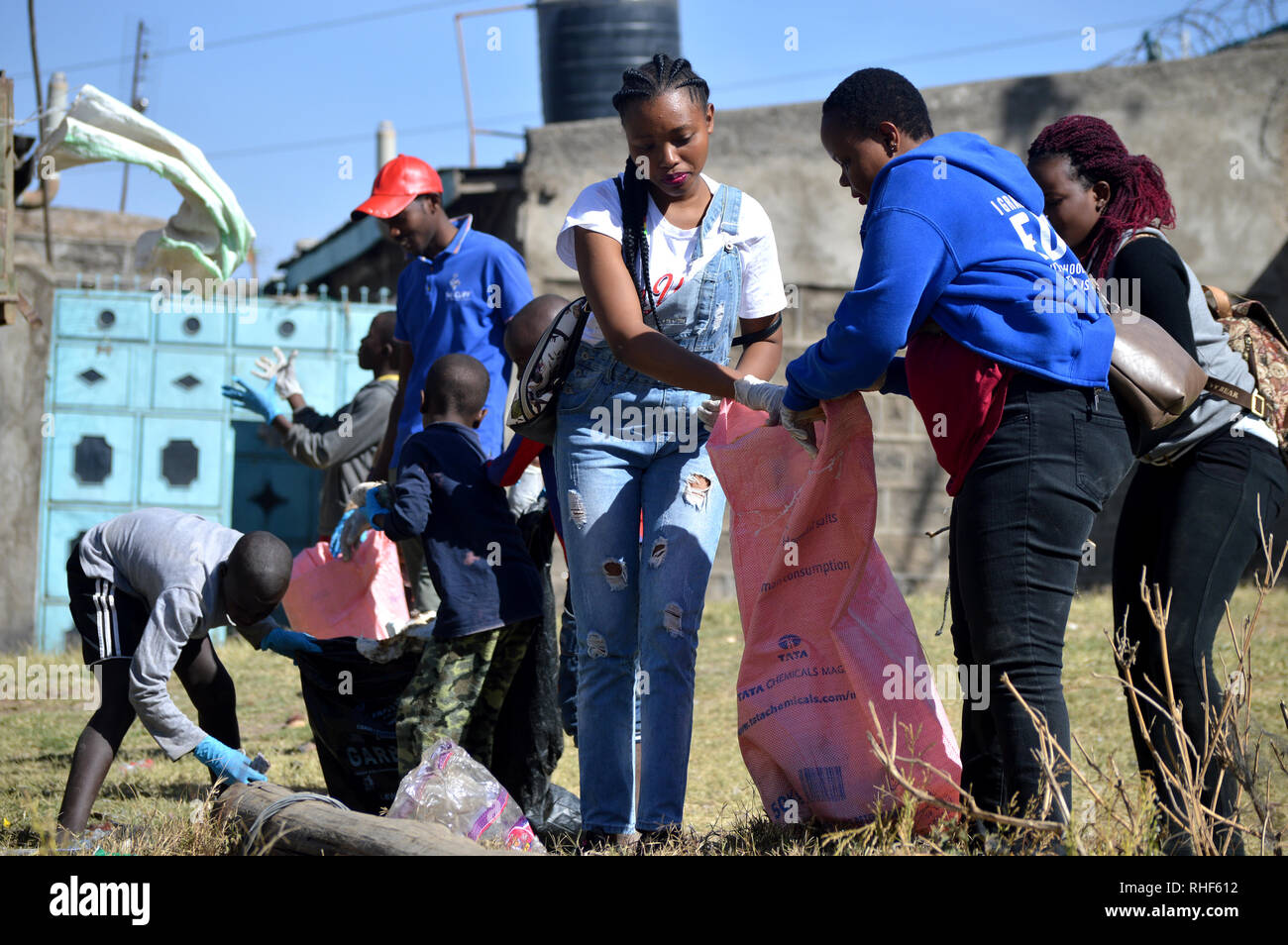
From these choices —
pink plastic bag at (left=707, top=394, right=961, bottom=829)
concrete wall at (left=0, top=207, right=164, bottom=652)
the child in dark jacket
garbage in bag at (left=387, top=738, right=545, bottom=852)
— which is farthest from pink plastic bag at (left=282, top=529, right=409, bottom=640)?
concrete wall at (left=0, top=207, right=164, bottom=652)

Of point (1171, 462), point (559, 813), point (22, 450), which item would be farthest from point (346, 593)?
point (22, 450)

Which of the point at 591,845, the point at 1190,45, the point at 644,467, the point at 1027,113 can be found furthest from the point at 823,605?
the point at 1190,45

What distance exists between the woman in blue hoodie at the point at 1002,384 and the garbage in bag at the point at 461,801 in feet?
4.27

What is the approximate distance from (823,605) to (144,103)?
422 cm

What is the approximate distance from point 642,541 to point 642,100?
1.17 m

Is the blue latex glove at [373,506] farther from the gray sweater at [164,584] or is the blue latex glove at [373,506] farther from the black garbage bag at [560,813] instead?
the black garbage bag at [560,813]

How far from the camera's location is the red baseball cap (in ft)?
16.9

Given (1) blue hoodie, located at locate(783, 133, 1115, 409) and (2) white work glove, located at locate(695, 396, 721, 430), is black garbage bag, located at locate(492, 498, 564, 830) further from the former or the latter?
(1) blue hoodie, located at locate(783, 133, 1115, 409)

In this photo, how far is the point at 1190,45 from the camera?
1070 cm

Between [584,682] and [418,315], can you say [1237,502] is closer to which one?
[584,682]

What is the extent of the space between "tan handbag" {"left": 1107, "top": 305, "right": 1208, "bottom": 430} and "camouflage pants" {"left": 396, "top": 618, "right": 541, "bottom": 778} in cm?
198

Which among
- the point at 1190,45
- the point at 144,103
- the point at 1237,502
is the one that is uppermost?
the point at 1190,45

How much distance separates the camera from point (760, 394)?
317 cm
